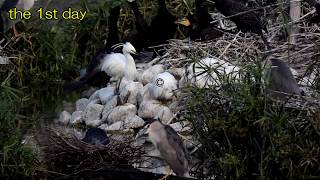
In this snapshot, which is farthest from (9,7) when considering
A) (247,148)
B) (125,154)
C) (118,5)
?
(247,148)

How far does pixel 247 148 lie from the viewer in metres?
5.07

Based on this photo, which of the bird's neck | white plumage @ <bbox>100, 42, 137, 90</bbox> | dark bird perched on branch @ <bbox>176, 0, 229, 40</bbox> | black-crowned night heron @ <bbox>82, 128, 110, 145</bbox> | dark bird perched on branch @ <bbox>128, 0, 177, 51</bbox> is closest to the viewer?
black-crowned night heron @ <bbox>82, 128, 110, 145</bbox>

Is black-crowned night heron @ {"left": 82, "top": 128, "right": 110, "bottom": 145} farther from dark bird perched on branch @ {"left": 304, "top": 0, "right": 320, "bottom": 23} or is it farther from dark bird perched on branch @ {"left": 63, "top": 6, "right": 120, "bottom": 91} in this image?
dark bird perched on branch @ {"left": 304, "top": 0, "right": 320, "bottom": 23}

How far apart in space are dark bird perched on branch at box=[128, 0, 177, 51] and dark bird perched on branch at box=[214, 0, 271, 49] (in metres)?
0.67

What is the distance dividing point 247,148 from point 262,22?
3915 millimetres

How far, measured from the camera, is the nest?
571 centimetres

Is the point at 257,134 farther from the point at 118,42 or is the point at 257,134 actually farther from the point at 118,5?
the point at 118,5

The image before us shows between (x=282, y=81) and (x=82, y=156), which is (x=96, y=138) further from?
(x=282, y=81)

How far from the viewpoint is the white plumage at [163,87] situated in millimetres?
7688

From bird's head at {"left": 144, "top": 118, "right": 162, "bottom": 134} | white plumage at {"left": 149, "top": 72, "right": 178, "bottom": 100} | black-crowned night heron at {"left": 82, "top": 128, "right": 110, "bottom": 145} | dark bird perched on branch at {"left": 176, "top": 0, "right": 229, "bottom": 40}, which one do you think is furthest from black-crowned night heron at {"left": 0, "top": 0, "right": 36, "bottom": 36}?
black-crowned night heron at {"left": 82, "top": 128, "right": 110, "bottom": 145}

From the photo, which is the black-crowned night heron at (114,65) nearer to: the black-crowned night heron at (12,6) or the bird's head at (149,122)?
the black-crowned night heron at (12,6)

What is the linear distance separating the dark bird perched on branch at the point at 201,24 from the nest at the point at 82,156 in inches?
132

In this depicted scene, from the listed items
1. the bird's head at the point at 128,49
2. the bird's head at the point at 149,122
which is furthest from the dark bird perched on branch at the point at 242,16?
the bird's head at the point at 149,122

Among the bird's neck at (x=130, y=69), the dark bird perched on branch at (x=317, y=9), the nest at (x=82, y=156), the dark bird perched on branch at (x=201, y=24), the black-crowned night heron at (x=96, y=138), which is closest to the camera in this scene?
the nest at (x=82, y=156)
